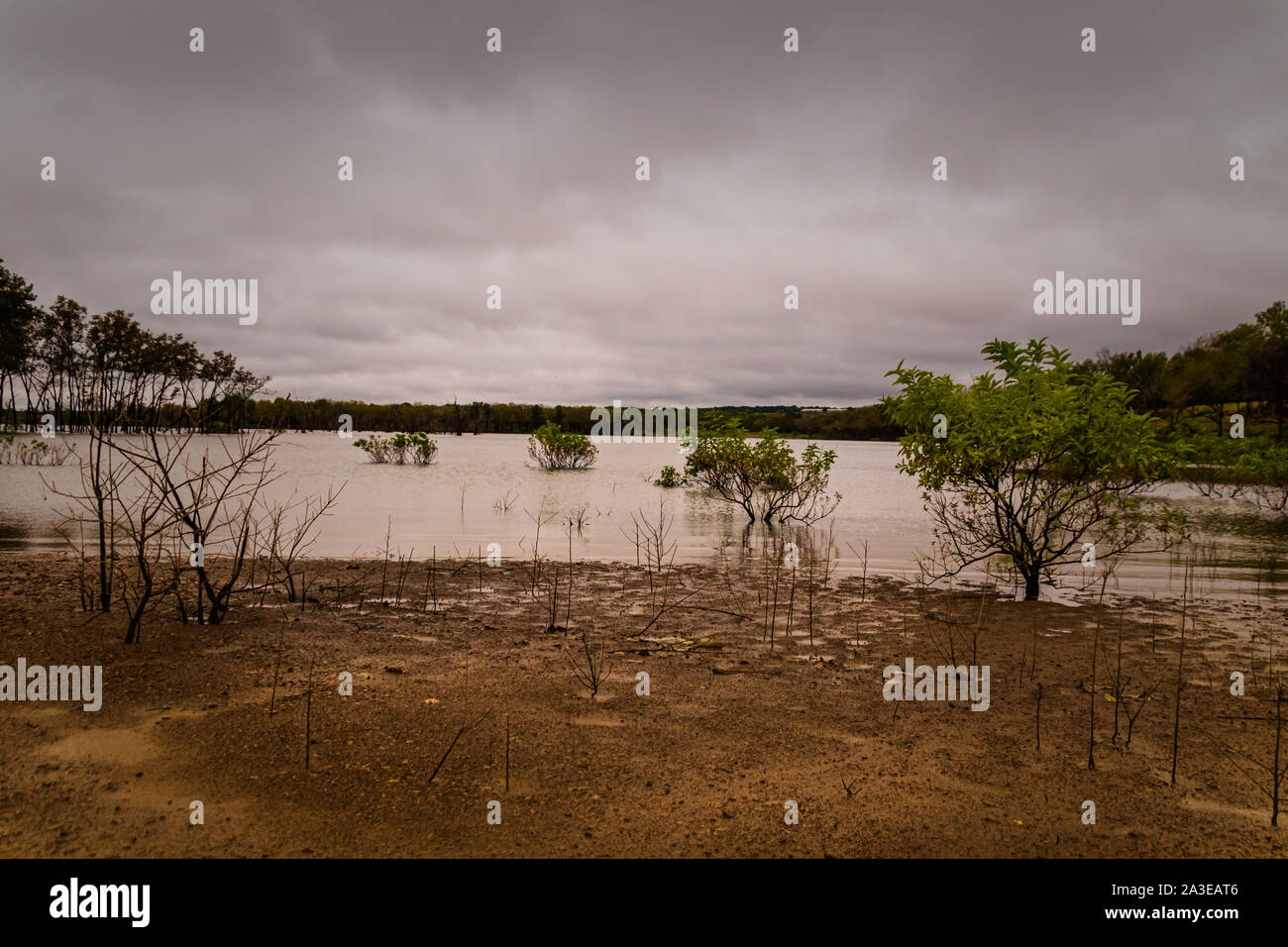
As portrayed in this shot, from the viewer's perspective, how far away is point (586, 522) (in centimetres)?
2112

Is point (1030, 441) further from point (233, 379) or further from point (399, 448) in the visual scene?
point (399, 448)

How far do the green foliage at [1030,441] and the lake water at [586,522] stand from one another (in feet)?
9.57

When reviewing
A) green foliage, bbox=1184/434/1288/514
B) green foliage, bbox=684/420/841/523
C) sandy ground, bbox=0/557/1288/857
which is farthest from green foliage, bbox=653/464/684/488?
sandy ground, bbox=0/557/1288/857

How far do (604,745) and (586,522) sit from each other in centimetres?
1627

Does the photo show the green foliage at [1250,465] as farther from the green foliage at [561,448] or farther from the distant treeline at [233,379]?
the green foliage at [561,448]

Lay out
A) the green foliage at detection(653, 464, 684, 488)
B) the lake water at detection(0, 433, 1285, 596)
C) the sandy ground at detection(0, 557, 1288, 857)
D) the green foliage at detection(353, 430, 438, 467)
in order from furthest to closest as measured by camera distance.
Result: the green foliage at detection(353, 430, 438, 467), the green foliage at detection(653, 464, 684, 488), the lake water at detection(0, 433, 1285, 596), the sandy ground at detection(0, 557, 1288, 857)

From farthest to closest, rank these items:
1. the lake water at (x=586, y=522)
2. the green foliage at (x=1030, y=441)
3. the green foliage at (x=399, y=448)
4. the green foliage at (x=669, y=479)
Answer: the green foliage at (x=399, y=448)
the green foliage at (x=669, y=479)
the lake water at (x=586, y=522)
the green foliage at (x=1030, y=441)

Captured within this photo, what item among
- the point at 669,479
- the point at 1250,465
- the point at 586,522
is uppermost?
the point at 1250,465

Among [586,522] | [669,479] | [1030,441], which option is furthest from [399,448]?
[1030,441]

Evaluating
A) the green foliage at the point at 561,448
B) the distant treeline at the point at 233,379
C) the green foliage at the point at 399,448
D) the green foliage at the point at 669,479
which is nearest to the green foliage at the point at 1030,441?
the distant treeline at the point at 233,379

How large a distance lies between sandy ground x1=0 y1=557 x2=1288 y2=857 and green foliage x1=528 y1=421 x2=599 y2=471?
123 ft

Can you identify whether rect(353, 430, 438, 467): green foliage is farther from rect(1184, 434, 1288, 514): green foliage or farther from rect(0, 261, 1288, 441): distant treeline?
rect(1184, 434, 1288, 514): green foliage

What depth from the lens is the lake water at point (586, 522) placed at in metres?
14.1

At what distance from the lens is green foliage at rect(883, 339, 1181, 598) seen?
9453 mm
